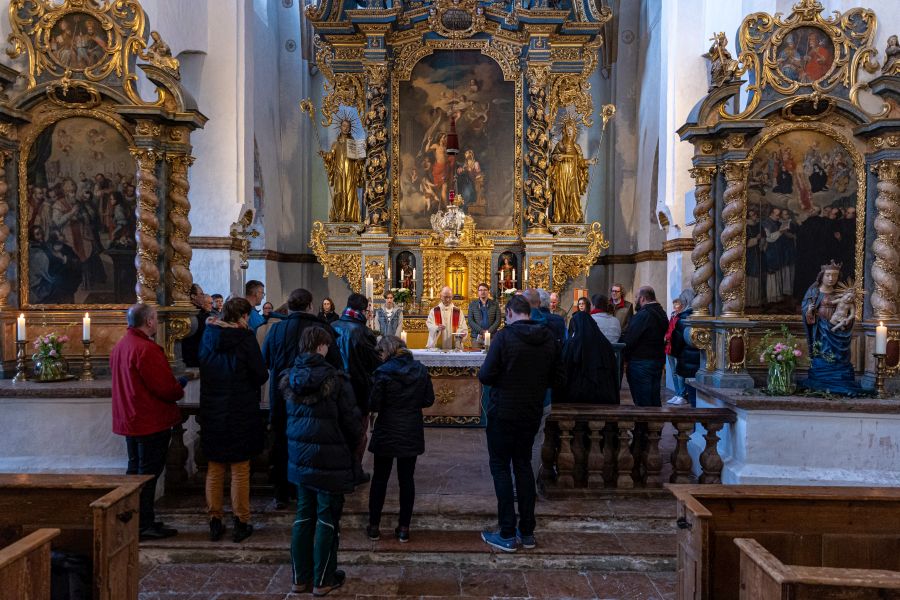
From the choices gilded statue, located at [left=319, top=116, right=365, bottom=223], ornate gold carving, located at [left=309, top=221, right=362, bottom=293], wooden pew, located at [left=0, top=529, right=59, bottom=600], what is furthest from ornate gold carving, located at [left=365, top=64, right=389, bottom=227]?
wooden pew, located at [left=0, top=529, right=59, bottom=600]

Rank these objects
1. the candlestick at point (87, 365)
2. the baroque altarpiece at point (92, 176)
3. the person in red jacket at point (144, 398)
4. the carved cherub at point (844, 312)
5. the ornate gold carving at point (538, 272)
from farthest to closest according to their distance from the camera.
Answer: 1. the ornate gold carving at point (538, 272)
2. the baroque altarpiece at point (92, 176)
3. the candlestick at point (87, 365)
4. the carved cherub at point (844, 312)
5. the person in red jacket at point (144, 398)

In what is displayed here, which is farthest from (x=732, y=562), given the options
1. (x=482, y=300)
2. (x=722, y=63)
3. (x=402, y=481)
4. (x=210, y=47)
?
(x=210, y=47)

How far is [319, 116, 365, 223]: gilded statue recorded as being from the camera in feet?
43.9

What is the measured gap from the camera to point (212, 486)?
5148mm

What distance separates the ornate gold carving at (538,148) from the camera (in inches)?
523

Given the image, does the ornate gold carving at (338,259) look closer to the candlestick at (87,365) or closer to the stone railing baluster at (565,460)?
the candlestick at (87,365)

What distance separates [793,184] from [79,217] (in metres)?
7.01

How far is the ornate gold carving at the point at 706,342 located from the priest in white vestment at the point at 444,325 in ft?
11.8

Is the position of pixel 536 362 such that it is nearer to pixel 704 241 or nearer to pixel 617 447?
pixel 617 447

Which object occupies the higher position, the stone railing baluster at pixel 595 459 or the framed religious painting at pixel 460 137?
the framed religious painting at pixel 460 137

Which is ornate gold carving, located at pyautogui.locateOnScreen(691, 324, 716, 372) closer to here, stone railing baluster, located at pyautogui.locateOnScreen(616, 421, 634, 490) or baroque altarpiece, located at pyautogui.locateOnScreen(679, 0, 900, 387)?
baroque altarpiece, located at pyautogui.locateOnScreen(679, 0, 900, 387)

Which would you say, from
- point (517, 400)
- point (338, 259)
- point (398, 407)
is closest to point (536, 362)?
point (517, 400)

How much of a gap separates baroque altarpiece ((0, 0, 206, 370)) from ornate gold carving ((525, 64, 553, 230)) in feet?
25.2

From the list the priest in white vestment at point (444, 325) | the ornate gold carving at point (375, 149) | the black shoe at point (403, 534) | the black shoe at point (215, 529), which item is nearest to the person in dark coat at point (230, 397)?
the black shoe at point (215, 529)
